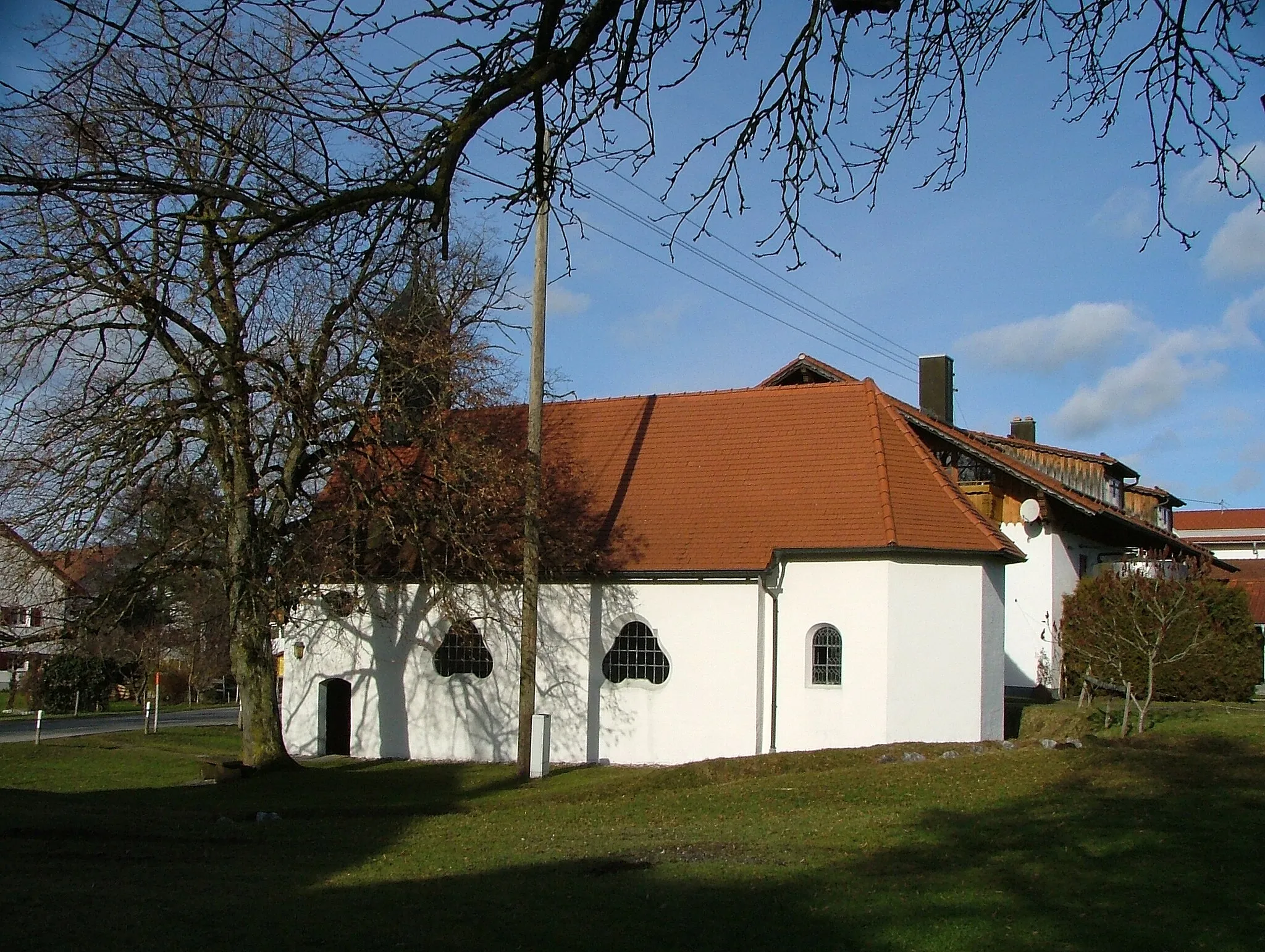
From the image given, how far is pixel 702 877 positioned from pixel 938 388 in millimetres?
27931

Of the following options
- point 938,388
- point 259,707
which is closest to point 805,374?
point 938,388

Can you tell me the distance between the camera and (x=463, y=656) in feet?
82.3

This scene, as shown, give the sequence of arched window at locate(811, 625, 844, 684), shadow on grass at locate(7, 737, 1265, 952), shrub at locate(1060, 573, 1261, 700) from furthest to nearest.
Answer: shrub at locate(1060, 573, 1261, 700) → arched window at locate(811, 625, 844, 684) → shadow on grass at locate(7, 737, 1265, 952)

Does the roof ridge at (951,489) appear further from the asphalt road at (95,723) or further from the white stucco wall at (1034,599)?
the asphalt road at (95,723)

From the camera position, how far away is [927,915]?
7.61m

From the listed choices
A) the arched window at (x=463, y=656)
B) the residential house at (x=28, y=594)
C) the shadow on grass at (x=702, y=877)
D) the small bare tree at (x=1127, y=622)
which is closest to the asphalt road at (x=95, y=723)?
the arched window at (x=463, y=656)

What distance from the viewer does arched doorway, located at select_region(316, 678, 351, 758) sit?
86.5 ft

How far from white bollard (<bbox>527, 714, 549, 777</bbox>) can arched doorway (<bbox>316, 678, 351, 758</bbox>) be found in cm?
683

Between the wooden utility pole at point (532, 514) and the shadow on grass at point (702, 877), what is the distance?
559 centimetres

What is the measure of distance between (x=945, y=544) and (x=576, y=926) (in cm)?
1592

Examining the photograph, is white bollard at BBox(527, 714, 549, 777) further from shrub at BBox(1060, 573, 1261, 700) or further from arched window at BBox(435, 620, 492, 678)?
shrub at BBox(1060, 573, 1261, 700)

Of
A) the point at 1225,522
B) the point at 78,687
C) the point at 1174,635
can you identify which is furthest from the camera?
the point at 1225,522

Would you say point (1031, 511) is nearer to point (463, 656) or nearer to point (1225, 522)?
point (463, 656)

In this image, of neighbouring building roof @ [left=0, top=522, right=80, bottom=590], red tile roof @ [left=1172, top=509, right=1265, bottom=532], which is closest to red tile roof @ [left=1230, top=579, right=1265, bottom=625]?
red tile roof @ [left=1172, top=509, right=1265, bottom=532]
